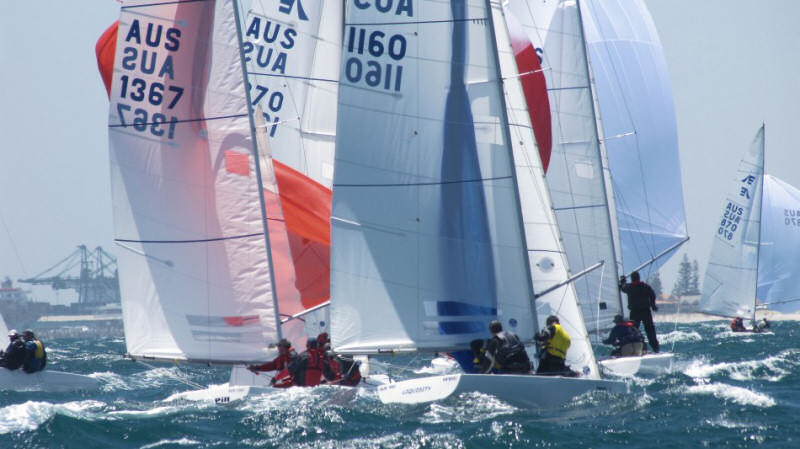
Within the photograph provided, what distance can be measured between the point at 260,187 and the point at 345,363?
2.43m

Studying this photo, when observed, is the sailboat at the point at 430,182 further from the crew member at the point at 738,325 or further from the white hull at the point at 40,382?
the crew member at the point at 738,325

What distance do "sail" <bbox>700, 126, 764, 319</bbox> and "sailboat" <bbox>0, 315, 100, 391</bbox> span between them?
903 inches

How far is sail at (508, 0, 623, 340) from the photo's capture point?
64.3 feet

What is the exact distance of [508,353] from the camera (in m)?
12.3

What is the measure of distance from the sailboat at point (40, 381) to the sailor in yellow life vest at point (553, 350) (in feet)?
28.8

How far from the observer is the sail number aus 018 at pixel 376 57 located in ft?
41.5

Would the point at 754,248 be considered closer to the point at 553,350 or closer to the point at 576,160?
the point at 576,160

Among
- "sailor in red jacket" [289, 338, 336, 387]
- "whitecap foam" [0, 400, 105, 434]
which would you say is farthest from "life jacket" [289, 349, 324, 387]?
"whitecap foam" [0, 400, 105, 434]

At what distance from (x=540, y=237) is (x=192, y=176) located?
4.37 meters

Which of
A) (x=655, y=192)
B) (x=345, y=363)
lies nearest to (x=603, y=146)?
(x=655, y=192)

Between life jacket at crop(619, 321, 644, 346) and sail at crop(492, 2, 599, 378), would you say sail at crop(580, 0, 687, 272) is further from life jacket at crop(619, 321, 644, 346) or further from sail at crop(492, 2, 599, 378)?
sail at crop(492, 2, 599, 378)

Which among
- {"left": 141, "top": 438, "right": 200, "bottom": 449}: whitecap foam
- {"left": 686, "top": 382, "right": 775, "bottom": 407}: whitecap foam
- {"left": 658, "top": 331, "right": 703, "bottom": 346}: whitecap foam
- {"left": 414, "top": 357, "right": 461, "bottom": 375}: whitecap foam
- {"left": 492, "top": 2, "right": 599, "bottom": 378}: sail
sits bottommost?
{"left": 658, "top": 331, "right": 703, "bottom": 346}: whitecap foam

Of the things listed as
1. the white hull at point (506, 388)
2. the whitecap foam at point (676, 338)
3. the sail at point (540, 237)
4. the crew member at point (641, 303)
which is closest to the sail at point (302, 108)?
the sail at point (540, 237)

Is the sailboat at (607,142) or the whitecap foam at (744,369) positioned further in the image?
the sailboat at (607,142)
